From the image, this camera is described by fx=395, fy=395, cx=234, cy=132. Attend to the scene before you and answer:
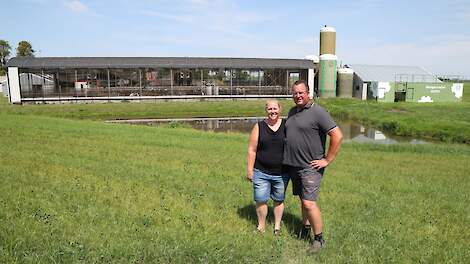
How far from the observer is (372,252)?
4574 millimetres

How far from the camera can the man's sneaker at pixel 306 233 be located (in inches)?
201

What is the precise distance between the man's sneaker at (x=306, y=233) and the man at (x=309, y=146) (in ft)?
1.08

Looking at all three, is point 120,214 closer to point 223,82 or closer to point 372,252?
point 372,252

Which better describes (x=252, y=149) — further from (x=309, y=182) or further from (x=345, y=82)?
(x=345, y=82)

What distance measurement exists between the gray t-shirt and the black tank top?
0.50ft

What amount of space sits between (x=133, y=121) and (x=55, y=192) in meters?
21.3

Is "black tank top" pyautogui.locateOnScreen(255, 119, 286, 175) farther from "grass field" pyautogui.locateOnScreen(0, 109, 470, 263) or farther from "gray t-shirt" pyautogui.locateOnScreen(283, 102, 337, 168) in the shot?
"grass field" pyautogui.locateOnScreen(0, 109, 470, 263)

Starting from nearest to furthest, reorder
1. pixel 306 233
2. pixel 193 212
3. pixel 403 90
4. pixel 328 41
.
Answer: pixel 306 233 < pixel 193 212 < pixel 403 90 < pixel 328 41

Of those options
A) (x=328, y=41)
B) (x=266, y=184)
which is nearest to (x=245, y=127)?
(x=266, y=184)

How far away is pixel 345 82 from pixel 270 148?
4039 cm

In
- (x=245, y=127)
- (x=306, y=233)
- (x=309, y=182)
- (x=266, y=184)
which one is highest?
(x=309, y=182)

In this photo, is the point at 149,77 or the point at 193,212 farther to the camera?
the point at 149,77

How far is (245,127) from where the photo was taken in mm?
25234

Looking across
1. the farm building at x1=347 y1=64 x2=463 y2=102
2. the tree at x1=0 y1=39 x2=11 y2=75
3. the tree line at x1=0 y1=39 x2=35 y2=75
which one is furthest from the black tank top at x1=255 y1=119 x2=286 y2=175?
the tree at x1=0 y1=39 x2=11 y2=75
